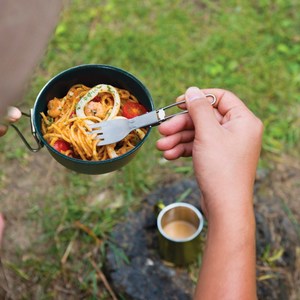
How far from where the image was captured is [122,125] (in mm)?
1664

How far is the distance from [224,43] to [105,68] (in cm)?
184

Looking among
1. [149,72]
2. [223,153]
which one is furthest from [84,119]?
[149,72]

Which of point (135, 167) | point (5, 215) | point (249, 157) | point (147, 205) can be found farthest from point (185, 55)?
point (249, 157)

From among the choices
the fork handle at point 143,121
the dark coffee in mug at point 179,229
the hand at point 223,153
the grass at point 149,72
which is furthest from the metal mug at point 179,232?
the fork handle at point 143,121

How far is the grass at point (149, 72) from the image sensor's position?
2607 millimetres

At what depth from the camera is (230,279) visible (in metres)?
1.50

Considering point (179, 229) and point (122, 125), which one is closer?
point (122, 125)

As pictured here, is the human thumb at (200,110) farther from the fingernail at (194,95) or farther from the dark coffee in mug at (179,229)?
the dark coffee in mug at (179,229)

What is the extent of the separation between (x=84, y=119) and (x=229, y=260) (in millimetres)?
701

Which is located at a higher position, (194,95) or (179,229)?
(194,95)

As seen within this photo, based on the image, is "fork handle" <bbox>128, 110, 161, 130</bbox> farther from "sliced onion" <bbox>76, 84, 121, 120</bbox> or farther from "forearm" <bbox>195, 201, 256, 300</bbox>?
"forearm" <bbox>195, 201, 256, 300</bbox>

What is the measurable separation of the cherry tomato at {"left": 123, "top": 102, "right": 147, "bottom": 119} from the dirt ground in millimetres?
999

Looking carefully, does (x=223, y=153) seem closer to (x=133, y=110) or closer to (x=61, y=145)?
(x=133, y=110)

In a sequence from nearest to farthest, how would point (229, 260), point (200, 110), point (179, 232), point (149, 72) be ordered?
point (229, 260) < point (200, 110) < point (179, 232) < point (149, 72)
